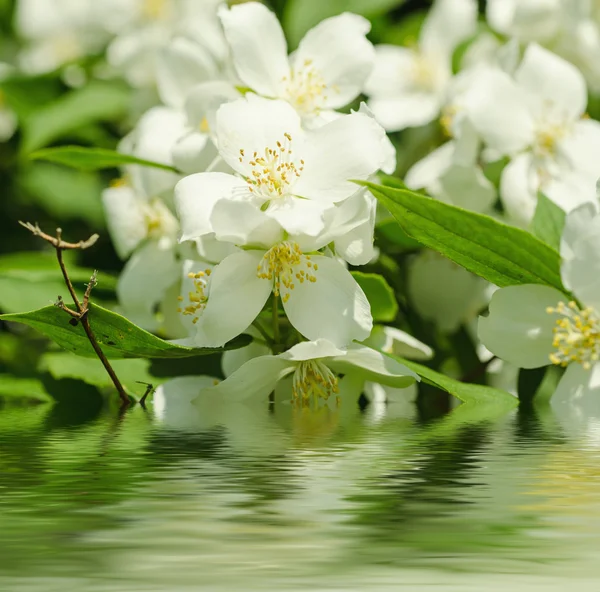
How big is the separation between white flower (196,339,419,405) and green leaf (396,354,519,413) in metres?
0.02

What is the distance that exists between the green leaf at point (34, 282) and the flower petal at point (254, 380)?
37 centimetres

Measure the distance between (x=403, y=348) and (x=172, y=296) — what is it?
305 millimetres

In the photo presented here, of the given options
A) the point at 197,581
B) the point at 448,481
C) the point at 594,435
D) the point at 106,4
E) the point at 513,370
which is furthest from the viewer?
the point at 106,4

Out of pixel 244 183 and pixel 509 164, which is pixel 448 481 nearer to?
pixel 244 183

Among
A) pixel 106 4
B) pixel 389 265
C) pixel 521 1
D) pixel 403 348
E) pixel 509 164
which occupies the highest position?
pixel 106 4

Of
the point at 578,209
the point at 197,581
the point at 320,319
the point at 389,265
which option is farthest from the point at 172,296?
the point at 197,581

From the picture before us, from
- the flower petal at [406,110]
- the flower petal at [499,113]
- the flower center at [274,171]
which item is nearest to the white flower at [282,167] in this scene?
the flower center at [274,171]

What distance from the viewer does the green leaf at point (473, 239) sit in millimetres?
868

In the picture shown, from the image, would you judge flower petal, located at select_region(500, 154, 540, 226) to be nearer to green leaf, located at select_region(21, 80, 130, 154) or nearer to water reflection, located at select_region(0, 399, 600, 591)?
water reflection, located at select_region(0, 399, 600, 591)

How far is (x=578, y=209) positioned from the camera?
0.96 metres

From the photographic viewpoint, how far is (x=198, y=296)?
1.06 meters

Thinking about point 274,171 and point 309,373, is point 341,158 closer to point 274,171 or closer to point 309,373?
point 274,171

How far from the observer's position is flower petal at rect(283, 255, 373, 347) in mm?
934

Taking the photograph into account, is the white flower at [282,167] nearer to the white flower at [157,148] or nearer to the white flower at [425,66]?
the white flower at [157,148]
